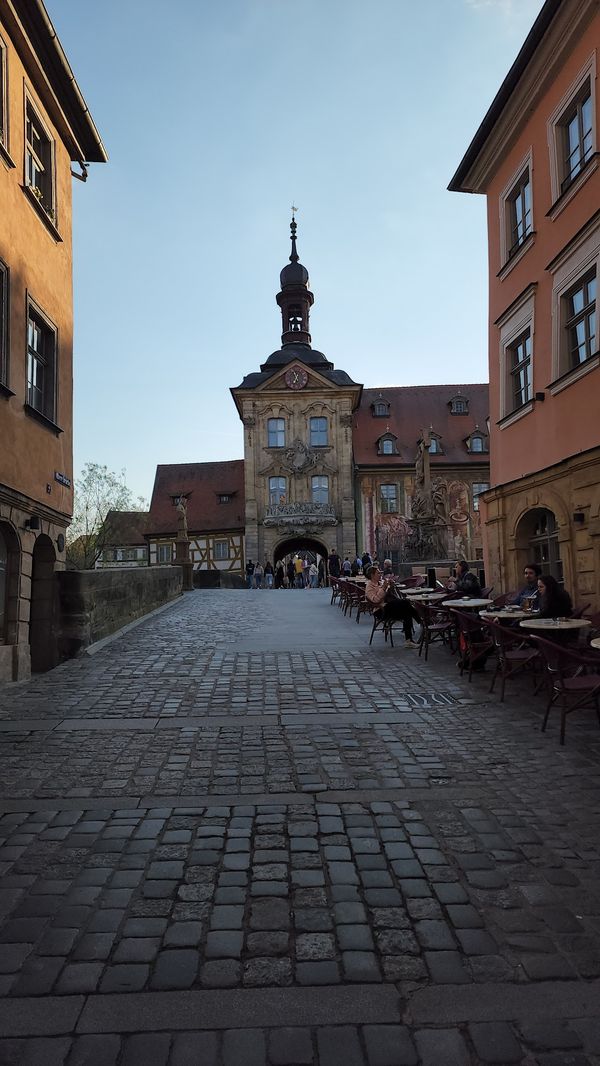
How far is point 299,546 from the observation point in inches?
1940

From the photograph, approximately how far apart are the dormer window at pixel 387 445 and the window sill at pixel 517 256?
32004mm

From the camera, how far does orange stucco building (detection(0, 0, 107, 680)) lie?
10180mm

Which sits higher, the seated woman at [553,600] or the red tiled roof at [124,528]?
the red tiled roof at [124,528]

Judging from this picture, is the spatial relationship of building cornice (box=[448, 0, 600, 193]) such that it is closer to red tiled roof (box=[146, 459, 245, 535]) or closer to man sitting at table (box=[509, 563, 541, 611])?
man sitting at table (box=[509, 563, 541, 611])

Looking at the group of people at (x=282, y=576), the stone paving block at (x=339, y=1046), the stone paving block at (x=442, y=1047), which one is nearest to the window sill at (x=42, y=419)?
the stone paving block at (x=339, y=1046)

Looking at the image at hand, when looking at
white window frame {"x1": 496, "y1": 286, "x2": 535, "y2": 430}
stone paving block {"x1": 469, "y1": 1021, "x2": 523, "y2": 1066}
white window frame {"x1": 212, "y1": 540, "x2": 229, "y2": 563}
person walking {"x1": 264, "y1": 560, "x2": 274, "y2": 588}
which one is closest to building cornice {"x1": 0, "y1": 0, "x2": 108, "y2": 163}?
white window frame {"x1": 496, "y1": 286, "x2": 535, "y2": 430}

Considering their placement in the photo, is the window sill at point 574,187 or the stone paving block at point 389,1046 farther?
the window sill at point 574,187

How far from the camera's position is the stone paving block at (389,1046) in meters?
2.42

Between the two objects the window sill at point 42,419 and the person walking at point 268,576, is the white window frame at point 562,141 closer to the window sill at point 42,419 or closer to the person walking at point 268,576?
the window sill at point 42,419

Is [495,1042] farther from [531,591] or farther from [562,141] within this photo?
[562,141]

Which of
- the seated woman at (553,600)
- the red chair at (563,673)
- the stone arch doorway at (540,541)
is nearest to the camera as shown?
the red chair at (563,673)

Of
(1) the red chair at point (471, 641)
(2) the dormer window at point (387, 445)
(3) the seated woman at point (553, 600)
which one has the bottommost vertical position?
(1) the red chair at point (471, 641)

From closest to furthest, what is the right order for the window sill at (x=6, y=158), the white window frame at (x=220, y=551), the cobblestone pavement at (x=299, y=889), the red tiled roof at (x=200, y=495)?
the cobblestone pavement at (x=299, y=889)
the window sill at (x=6, y=158)
the white window frame at (x=220, y=551)
the red tiled roof at (x=200, y=495)

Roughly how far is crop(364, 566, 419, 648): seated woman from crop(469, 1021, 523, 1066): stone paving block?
398 inches
